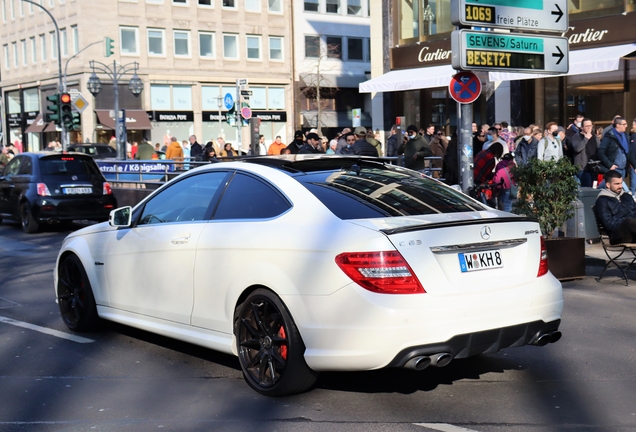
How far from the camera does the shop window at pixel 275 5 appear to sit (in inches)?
2367

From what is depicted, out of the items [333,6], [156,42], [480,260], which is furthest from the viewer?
[333,6]

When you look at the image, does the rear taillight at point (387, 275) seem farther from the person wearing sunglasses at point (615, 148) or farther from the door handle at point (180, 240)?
the person wearing sunglasses at point (615, 148)

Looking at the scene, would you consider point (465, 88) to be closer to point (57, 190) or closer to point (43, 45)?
point (57, 190)

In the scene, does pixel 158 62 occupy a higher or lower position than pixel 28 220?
higher

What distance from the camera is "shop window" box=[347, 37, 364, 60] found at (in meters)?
62.4

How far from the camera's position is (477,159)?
14164mm

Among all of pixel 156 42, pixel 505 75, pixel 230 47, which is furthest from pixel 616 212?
pixel 230 47

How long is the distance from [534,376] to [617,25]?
1780 cm

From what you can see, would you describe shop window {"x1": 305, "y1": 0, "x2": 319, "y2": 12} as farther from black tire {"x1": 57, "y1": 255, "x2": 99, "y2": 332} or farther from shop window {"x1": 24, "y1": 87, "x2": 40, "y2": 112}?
black tire {"x1": 57, "y1": 255, "x2": 99, "y2": 332}

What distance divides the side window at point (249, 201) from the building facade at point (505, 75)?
16.1 meters

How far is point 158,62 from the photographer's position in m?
55.2

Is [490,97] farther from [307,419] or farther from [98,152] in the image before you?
[307,419]

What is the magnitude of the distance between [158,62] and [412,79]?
3165 centimetres

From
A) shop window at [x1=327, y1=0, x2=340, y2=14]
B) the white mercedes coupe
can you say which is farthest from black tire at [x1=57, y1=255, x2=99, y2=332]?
shop window at [x1=327, y1=0, x2=340, y2=14]
